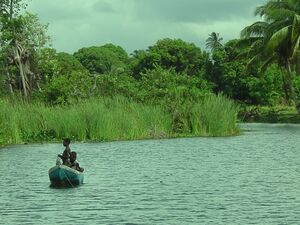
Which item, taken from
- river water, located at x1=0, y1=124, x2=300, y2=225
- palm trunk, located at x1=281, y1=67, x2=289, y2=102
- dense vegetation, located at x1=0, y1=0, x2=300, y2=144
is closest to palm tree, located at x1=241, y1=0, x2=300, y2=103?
dense vegetation, located at x1=0, y1=0, x2=300, y2=144

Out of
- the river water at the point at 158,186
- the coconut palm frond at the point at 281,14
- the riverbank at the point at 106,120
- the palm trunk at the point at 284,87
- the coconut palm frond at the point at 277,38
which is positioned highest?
the coconut palm frond at the point at 281,14

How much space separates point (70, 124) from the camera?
39.5 m

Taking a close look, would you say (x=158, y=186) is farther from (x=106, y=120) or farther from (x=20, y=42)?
(x=20, y=42)

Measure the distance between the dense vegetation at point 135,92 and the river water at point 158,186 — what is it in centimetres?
343

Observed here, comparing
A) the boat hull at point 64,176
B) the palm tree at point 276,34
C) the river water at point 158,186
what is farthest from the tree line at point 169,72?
the boat hull at point 64,176

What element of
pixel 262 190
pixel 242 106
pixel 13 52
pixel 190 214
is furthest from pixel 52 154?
pixel 242 106

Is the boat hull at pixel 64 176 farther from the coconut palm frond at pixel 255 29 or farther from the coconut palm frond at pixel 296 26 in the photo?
the coconut palm frond at pixel 255 29

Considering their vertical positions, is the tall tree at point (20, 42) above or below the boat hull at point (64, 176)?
above

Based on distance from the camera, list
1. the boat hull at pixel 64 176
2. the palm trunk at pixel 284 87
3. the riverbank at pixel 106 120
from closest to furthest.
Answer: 1. the boat hull at pixel 64 176
2. the riverbank at pixel 106 120
3. the palm trunk at pixel 284 87

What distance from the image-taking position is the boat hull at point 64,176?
69.9ft

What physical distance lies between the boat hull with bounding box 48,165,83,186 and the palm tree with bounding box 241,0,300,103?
35953mm

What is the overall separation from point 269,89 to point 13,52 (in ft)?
98.0

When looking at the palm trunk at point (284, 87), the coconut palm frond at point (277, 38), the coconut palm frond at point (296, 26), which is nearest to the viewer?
the coconut palm frond at point (277, 38)

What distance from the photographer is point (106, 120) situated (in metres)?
39.2
